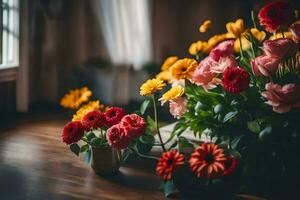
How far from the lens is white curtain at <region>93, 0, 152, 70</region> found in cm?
370

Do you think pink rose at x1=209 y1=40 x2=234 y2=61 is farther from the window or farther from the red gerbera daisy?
the window

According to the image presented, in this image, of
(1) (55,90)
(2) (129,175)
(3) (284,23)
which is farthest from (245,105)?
(1) (55,90)

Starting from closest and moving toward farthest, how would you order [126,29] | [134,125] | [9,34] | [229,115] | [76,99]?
[229,115]
[134,125]
[76,99]
[9,34]
[126,29]

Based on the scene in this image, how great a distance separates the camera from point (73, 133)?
1.73 meters

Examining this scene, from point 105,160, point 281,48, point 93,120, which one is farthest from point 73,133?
point 281,48

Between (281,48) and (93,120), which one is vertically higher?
(281,48)

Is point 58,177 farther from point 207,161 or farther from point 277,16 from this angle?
point 277,16

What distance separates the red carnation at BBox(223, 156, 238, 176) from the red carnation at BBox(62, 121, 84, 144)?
0.52 m

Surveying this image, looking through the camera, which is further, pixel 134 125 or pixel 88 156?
pixel 88 156

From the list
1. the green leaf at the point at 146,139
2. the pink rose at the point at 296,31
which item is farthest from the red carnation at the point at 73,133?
the pink rose at the point at 296,31

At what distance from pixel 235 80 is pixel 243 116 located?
171mm

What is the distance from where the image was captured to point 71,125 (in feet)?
5.79

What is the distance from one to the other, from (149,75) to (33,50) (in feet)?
2.91

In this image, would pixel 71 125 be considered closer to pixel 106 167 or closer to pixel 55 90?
pixel 106 167
